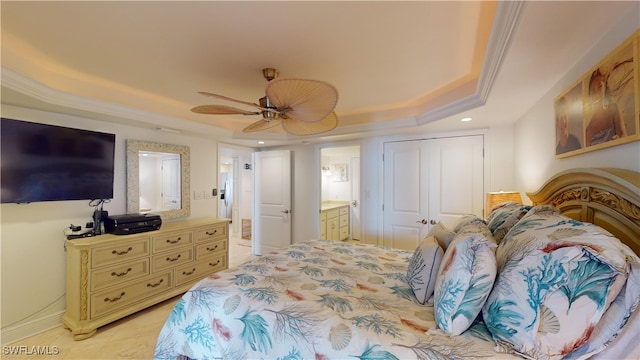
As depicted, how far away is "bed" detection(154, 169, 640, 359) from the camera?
888mm

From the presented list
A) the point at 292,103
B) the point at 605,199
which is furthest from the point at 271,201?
the point at 605,199

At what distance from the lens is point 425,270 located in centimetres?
147

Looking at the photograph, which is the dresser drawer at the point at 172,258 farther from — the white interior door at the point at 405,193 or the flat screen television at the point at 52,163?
the white interior door at the point at 405,193

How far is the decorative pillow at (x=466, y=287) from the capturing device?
109cm

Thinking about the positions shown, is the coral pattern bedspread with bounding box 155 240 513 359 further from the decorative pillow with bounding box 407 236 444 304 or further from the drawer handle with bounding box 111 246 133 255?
the drawer handle with bounding box 111 246 133 255

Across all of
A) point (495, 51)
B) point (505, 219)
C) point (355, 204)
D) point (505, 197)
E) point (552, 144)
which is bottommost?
point (355, 204)

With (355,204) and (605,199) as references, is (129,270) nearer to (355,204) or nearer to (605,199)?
(605,199)

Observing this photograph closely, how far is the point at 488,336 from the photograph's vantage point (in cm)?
108

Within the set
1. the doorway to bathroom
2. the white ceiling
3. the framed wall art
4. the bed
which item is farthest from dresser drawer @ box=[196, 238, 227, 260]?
the framed wall art

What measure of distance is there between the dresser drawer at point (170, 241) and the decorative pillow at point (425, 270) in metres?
2.69

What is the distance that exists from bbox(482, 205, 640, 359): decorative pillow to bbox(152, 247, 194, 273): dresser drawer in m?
3.13

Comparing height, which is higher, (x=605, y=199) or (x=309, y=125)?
(x=309, y=125)

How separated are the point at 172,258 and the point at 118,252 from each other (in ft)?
1.90

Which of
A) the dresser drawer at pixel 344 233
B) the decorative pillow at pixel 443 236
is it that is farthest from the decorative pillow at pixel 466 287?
the dresser drawer at pixel 344 233
